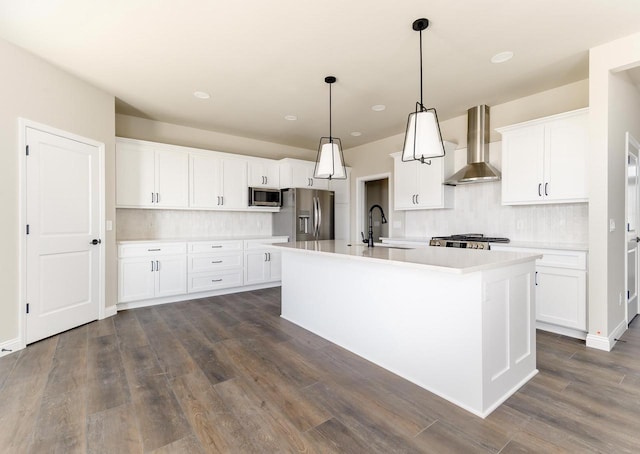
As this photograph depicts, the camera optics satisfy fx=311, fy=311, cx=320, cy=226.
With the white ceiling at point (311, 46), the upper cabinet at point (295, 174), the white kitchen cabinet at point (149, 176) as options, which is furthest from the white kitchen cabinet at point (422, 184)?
the white kitchen cabinet at point (149, 176)

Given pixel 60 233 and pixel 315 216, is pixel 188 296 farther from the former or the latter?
pixel 315 216

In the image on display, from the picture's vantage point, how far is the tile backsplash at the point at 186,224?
443 cm

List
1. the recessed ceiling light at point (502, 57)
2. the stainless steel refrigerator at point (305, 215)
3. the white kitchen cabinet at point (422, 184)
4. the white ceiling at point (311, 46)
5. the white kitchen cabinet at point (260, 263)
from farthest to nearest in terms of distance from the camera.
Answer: the stainless steel refrigerator at point (305, 215)
the white kitchen cabinet at point (260, 263)
the white kitchen cabinet at point (422, 184)
the recessed ceiling light at point (502, 57)
the white ceiling at point (311, 46)

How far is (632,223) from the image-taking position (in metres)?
3.47

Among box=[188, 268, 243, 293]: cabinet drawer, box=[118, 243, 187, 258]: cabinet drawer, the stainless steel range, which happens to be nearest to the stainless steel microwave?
box=[188, 268, 243, 293]: cabinet drawer

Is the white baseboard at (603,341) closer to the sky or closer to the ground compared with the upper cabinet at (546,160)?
closer to the ground

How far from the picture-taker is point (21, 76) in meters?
2.75

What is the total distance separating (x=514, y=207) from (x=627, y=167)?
1.08 metres

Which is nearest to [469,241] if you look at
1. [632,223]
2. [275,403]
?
[632,223]

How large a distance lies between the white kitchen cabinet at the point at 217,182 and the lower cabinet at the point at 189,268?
65 cm

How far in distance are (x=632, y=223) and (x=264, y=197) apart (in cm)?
481

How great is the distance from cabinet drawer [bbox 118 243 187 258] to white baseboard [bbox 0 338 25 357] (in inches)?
53.0

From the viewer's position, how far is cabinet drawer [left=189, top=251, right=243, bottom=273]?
177 inches

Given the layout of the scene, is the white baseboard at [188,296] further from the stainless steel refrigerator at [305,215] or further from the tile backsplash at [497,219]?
the tile backsplash at [497,219]
